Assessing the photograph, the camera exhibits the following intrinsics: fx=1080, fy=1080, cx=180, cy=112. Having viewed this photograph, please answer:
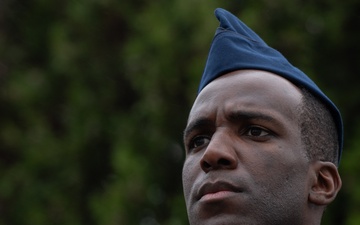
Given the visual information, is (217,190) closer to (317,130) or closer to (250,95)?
(250,95)

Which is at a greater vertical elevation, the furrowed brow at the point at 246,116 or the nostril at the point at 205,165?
the furrowed brow at the point at 246,116

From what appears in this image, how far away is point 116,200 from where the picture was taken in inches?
285

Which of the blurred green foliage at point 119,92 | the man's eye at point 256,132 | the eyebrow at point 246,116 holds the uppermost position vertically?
the eyebrow at point 246,116

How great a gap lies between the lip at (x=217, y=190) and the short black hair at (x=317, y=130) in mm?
378

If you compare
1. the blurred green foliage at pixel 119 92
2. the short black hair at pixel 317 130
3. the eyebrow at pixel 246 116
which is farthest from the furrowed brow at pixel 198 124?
the blurred green foliage at pixel 119 92

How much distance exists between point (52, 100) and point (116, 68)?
0.59m

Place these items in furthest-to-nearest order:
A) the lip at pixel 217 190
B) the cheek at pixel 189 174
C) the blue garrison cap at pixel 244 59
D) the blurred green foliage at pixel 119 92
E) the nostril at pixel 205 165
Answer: the blurred green foliage at pixel 119 92, the blue garrison cap at pixel 244 59, the cheek at pixel 189 174, the nostril at pixel 205 165, the lip at pixel 217 190

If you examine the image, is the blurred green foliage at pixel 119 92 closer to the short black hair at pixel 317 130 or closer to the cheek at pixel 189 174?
the short black hair at pixel 317 130

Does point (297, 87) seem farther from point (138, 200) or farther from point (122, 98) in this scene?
point (122, 98)

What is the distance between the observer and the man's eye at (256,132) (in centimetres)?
400

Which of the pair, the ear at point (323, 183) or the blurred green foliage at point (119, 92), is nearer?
the ear at point (323, 183)

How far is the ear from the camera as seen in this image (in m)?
4.10

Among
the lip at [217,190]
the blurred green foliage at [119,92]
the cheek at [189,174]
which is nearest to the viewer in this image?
the lip at [217,190]

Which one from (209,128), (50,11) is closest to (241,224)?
(209,128)
